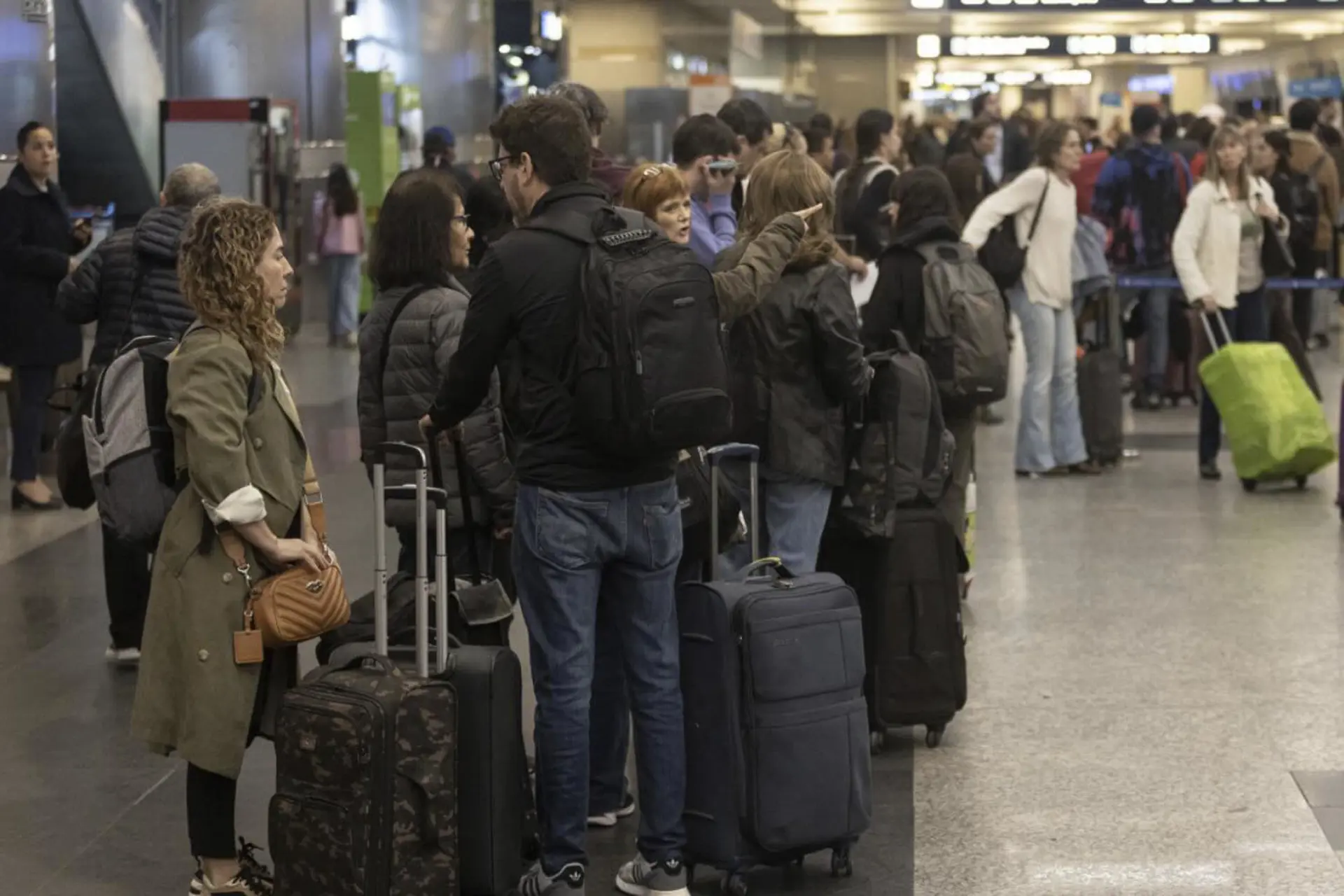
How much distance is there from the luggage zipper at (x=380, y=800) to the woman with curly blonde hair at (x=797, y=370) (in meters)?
1.66

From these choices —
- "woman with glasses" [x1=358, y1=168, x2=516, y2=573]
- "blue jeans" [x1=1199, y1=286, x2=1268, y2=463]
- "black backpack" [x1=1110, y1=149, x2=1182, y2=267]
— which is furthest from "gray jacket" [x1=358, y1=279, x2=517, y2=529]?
"black backpack" [x1=1110, y1=149, x2=1182, y2=267]

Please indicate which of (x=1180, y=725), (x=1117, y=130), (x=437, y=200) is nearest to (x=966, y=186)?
(x=1180, y=725)

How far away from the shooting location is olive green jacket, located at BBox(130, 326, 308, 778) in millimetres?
4438

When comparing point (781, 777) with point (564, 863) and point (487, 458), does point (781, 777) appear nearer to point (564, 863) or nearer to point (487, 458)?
point (564, 863)

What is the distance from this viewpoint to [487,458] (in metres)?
5.20

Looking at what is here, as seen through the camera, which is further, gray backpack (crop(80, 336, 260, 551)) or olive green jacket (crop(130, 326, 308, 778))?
gray backpack (crop(80, 336, 260, 551))

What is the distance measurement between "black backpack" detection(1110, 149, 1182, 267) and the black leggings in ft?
32.2

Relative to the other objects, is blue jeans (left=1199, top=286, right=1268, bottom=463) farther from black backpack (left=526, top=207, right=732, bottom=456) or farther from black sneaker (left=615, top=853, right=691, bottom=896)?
black backpack (left=526, top=207, right=732, bottom=456)

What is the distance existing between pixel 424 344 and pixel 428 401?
15 cm

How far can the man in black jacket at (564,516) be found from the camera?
4398 millimetres

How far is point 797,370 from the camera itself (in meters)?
5.63

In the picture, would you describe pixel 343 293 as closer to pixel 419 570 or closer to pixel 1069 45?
pixel 419 570

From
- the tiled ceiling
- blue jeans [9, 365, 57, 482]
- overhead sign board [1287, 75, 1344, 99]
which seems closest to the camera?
blue jeans [9, 365, 57, 482]

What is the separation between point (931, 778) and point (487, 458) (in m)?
1.64
